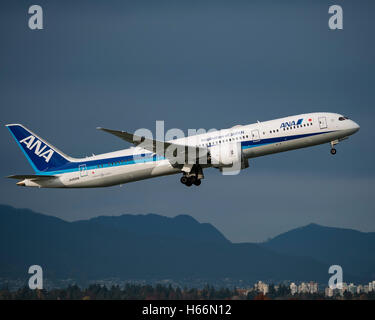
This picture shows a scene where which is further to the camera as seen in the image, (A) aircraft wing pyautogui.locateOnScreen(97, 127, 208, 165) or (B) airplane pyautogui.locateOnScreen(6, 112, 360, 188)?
(B) airplane pyautogui.locateOnScreen(6, 112, 360, 188)

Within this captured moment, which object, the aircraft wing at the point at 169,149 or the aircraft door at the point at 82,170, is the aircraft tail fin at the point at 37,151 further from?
the aircraft wing at the point at 169,149

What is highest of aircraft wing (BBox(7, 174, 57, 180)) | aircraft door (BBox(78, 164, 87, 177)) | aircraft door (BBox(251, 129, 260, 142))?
aircraft door (BBox(251, 129, 260, 142))

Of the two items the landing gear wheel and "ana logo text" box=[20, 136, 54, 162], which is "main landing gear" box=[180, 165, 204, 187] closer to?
the landing gear wheel

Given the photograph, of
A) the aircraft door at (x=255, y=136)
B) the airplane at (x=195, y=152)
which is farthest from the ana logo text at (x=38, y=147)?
the aircraft door at (x=255, y=136)

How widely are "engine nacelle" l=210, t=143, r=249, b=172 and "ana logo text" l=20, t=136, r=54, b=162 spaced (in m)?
17.6

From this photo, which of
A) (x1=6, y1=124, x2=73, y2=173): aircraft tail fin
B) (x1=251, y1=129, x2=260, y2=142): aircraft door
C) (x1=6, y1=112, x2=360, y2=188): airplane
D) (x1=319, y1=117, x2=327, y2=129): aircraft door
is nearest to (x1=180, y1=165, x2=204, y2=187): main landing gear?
(x1=6, y1=112, x2=360, y2=188): airplane

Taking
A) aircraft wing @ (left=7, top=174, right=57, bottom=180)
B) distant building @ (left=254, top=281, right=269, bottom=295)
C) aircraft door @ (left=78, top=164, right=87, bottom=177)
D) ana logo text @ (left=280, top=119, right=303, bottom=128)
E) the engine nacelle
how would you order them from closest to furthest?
the engine nacelle, ana logo text @ (left=280, top=119, right=303, bottom=128), aircraft wing @ (left=7, top=174, right=57, bottom=180), aircraft door @ (left=78, top=164, right=87, bottom=177), distant building @ (left=254, top=281, right=269, bottom=295)

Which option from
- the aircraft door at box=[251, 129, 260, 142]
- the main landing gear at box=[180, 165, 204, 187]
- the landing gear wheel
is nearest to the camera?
the aircraft door at box=[251, 129, 260, 142]

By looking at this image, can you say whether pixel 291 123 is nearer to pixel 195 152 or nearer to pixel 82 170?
pixel 195 152

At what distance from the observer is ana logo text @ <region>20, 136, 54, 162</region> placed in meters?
62.4

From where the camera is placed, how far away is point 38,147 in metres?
63.3

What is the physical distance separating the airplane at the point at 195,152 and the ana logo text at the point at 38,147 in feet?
4.50
